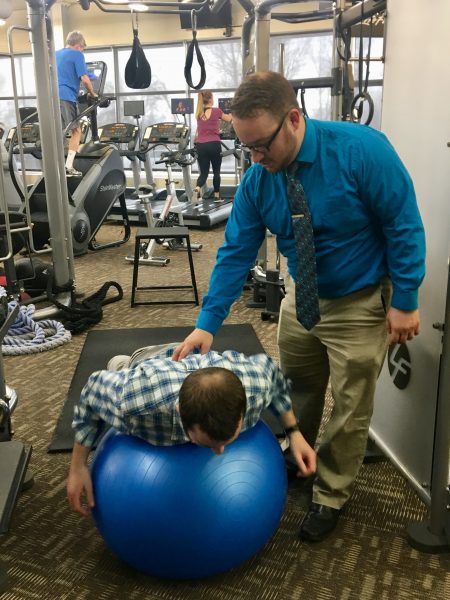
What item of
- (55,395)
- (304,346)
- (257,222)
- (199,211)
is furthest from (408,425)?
(199,211)

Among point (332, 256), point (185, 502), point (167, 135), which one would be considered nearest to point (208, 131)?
point (167, 135)

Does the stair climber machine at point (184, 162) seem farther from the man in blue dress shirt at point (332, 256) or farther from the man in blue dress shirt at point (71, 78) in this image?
the man in blue dress shirt at point (332, 256)

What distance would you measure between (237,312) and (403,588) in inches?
113

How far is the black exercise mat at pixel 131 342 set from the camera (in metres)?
3.48

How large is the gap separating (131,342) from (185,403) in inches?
97.9

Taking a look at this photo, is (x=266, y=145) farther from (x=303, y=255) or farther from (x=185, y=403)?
(x=185, y=403)

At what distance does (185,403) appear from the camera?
1.46m

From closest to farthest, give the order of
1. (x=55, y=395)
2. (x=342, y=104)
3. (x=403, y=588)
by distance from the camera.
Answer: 1. (x=403, y=588)
2. (x=342, y=104)
3. (x=55, y=395)

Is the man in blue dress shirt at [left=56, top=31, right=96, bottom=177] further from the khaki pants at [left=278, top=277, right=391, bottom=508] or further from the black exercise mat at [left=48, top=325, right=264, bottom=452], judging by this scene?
the khaki pants at [left=278, top=277, right=391, bottom=508]

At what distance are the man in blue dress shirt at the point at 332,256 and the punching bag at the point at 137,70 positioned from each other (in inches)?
74.6

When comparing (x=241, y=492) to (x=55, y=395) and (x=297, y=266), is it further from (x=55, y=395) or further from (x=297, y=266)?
(x=55, y=395)

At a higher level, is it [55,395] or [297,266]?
[297,266]

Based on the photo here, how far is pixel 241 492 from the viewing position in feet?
5.41

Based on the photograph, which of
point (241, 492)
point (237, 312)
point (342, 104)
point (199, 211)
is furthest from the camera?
point (199, 211)
